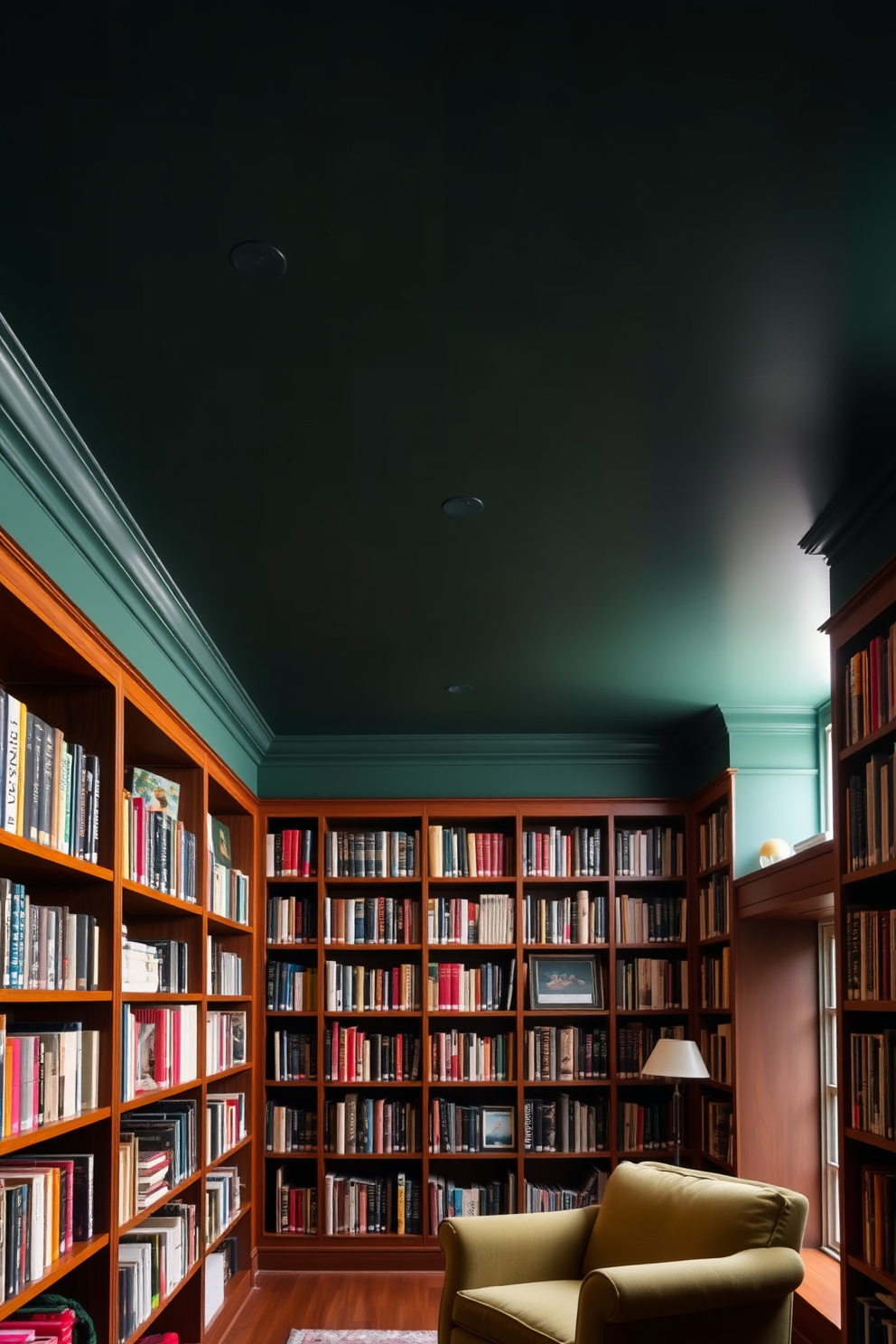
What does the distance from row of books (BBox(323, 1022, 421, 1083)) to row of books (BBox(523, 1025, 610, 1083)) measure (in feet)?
2.04

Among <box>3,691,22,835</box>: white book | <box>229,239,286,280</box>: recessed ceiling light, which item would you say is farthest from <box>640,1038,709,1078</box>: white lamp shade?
<box>229,239,286,280</box>: recessed ceiling light

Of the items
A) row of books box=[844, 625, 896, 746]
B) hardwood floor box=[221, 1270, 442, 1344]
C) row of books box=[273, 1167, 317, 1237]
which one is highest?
row of books box=[844, 625, 896, 746]

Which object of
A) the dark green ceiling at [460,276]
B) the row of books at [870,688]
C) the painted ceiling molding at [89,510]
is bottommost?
the row of books at [870,688]

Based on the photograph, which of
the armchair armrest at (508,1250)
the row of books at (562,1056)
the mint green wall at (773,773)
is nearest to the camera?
the armchair armrest at (508,1250)

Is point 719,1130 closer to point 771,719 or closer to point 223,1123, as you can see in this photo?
point 771,719

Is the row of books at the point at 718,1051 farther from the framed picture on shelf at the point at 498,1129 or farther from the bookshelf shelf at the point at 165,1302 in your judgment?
the bookshelf shelf at the point at 165,1302

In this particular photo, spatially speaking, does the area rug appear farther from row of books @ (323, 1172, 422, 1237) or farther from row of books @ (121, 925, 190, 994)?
row of books @ (121, 925, 190, 994)

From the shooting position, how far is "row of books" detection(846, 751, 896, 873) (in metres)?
3.51

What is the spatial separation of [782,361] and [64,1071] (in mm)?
2527

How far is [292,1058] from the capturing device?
711cm

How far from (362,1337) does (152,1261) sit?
1621 mm

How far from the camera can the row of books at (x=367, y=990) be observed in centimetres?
711

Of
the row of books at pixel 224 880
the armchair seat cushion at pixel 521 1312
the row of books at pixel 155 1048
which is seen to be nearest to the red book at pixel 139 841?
the row of books at pixel 155 1048

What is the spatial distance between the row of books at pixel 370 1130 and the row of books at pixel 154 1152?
72.8 inches
